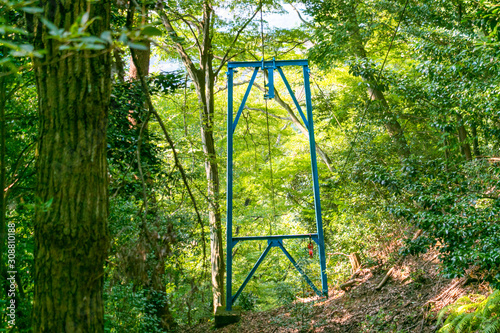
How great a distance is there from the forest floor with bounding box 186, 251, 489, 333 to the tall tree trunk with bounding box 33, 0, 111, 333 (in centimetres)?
392

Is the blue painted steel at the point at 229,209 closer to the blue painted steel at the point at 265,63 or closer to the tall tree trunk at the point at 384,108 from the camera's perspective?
the blue painted steel at the point at 265,63

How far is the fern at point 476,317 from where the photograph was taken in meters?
3.73

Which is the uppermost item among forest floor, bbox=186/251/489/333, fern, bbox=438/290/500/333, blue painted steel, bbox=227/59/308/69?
blue painted steel, bbox=227/59/308/69

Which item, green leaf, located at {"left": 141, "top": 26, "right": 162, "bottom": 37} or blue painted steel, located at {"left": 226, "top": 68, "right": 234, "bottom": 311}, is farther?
blue painted steel, located at {"left": 226, "top": 68, "right": 234, "bottom": 311}

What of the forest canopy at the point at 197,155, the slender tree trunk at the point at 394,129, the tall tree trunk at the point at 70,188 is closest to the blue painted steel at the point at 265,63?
the forest canopy at the point at 197,155

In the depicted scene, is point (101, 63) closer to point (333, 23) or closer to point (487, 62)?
point (487, 62)

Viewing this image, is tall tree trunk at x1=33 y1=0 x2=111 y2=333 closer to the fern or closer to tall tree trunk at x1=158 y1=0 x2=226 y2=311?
the fern

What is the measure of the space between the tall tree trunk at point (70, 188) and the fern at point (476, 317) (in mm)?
3411

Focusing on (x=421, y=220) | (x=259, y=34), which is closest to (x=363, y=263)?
(x=421, y=220)

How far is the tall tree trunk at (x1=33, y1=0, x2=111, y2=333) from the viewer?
6.39 ft

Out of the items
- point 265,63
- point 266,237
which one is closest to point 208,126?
point 265,63

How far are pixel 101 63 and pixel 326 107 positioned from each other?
9.06 m

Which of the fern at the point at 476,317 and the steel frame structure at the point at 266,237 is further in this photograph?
the steel frame structure at the point at 266,237

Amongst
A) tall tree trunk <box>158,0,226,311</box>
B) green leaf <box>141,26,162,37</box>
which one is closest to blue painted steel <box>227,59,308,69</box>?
tall tree trunk <box>158,0,226,311</box>
